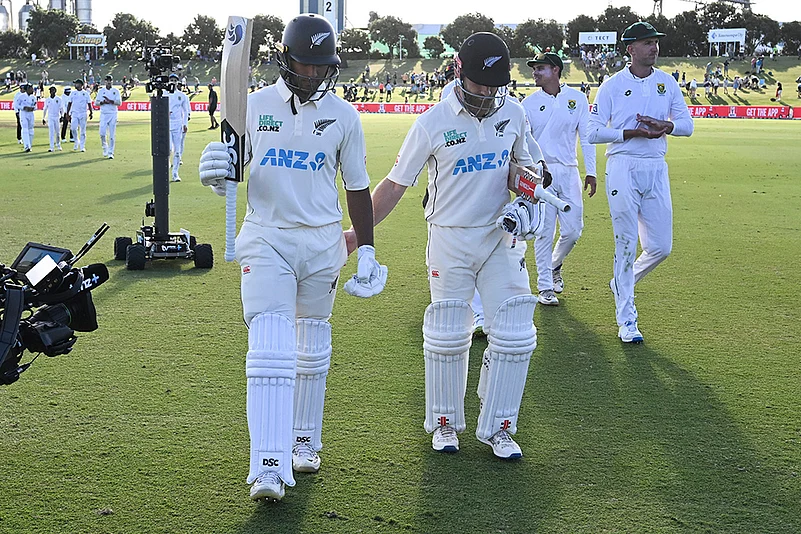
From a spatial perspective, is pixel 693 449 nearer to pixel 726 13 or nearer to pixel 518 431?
pixel 518 431

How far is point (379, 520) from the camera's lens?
3.97 metres

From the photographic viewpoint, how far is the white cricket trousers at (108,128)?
22672mm

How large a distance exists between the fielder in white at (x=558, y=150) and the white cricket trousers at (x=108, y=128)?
16.2 meters

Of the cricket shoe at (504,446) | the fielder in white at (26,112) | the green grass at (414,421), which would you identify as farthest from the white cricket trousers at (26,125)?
the cricket shoe at (504,446)

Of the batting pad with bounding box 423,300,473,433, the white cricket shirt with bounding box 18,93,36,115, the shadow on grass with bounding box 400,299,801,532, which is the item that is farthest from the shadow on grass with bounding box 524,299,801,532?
the white cricket shirt with bounding box 18,93,36,115

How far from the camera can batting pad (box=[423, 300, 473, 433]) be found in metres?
4.72

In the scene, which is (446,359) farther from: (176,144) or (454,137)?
(176,144)

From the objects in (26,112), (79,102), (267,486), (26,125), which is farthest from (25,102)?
(267,486)

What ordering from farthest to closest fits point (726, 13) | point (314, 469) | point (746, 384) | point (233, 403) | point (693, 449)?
point (726, 13) → point (746, 384) → point (233, 403) → point (693, 449) → point (314, 469)

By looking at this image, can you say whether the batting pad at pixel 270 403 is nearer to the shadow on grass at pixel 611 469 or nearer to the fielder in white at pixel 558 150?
the shadow on grass at pixel 611 469

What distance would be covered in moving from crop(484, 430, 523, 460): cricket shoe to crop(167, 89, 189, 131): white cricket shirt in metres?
14.7

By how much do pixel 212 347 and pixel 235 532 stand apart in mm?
3013

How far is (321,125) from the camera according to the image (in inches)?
164

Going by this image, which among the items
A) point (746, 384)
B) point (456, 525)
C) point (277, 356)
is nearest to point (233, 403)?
point (277, 356)
